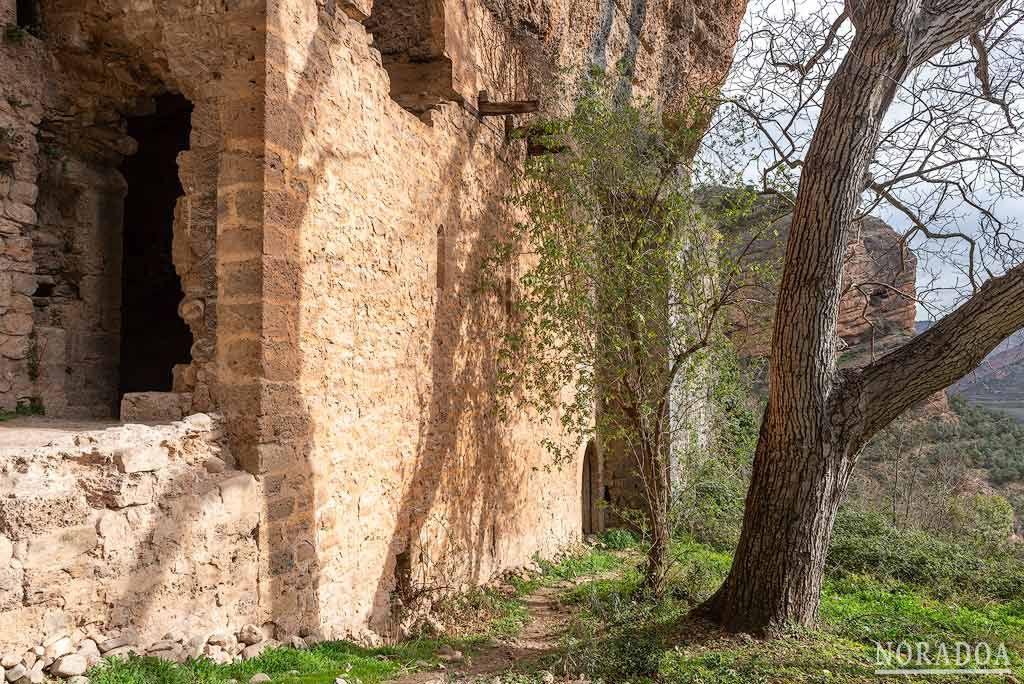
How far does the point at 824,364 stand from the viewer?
5754 mm

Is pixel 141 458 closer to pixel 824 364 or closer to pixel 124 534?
pixel 124 534

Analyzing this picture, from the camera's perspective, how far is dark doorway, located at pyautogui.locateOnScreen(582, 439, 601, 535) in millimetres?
12184

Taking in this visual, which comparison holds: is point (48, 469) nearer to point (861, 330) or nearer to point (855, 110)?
point (855, 110)

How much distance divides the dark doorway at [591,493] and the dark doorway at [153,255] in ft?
21.6

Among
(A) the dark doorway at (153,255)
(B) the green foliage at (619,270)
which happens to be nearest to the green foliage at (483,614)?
(B) the green foliage at (619,270)

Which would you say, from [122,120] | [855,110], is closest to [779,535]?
[855,110]

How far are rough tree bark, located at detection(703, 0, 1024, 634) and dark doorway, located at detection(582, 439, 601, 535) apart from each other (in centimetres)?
625

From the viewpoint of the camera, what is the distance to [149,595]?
3.85 metres

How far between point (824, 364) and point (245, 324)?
4.19 meters

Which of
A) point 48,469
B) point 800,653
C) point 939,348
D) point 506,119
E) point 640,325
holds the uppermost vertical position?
point 506,119

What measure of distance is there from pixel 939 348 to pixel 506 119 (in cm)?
522

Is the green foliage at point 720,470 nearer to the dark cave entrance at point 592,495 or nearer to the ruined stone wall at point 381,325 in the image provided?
the dark cave entrance at point 592,495

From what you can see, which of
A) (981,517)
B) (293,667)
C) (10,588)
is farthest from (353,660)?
(981,517)

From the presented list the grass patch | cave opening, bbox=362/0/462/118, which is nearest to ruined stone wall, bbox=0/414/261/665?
the grass patch
